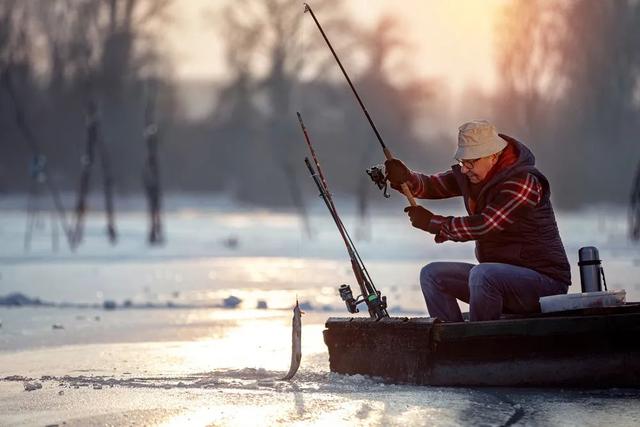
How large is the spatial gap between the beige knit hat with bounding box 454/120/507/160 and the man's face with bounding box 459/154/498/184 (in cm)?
8

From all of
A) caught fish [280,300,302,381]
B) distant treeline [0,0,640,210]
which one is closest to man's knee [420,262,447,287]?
caught fish [280,300,302,381]

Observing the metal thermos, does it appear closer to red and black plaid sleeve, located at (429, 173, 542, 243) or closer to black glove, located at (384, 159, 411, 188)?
red and black plaid sleeve, located at (429, 173, 542, 243)

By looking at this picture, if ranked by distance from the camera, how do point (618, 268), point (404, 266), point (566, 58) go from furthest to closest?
point (566, 58) < point (404, 266) < point (618, 268)

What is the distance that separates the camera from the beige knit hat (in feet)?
20.0

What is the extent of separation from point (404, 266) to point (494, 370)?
10696 millimetres

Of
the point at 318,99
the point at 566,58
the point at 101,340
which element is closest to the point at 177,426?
the point at 101,340

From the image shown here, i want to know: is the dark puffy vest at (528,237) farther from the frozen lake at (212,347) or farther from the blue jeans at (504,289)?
the frozen lake at (212,347)

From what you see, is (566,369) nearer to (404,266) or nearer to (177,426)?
(177,426)

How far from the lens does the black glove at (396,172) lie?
21.4 feet

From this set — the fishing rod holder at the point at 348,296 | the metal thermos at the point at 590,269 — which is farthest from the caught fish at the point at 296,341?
the metal thermos at the point at 590,269

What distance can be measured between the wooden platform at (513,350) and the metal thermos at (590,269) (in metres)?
0.25

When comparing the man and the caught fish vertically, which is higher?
the man

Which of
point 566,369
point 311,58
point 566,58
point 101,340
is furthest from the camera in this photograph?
point 311,58

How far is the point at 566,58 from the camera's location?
3947cm
